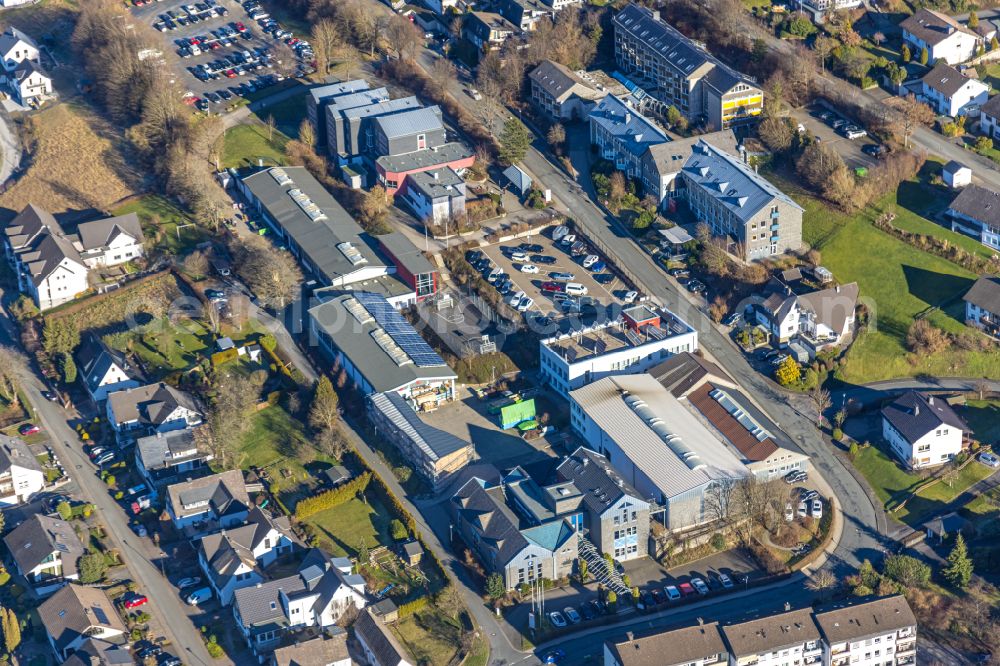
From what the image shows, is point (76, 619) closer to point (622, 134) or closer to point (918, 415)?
point (918, 415)

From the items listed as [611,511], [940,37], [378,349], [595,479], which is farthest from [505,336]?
[940,37]

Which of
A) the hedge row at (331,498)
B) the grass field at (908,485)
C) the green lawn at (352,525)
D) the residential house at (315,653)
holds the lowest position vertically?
the green lawn at (352,525)

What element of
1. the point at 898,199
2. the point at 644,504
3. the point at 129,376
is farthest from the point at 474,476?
the point at 898,199

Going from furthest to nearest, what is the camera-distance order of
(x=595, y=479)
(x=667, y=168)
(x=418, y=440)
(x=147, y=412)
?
(x=667, y=168) < (x=147, y=412) < (x=418, y=440) < (x=595, y=479)

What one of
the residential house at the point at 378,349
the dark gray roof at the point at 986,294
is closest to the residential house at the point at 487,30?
the residential house at the point at 378,349

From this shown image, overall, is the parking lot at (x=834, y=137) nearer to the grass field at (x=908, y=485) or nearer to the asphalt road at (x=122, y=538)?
the grass field at (x=908, y=485)

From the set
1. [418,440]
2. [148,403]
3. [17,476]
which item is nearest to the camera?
[17,476]
